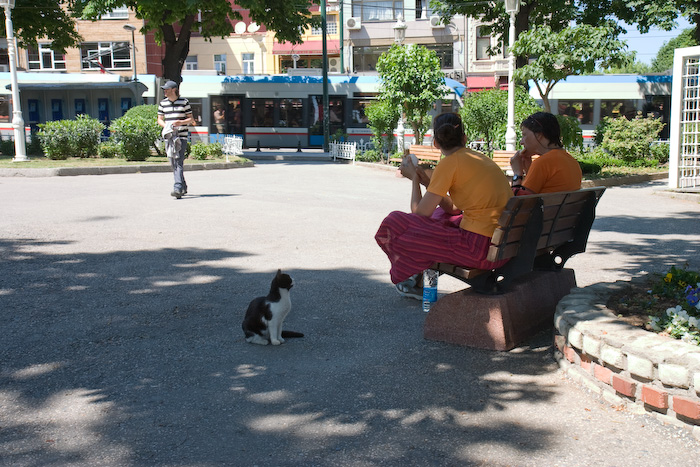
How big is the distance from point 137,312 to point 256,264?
1.87m

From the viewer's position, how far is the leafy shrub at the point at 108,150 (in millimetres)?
20734

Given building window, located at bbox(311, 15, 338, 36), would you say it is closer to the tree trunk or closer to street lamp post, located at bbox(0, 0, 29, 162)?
the tree trunk

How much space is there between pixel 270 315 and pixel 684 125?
1310cm

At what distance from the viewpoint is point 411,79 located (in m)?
21.1

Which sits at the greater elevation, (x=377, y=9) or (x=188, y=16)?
(x=377, y=9)

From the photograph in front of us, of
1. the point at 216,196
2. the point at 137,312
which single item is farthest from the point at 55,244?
the point at 216,196

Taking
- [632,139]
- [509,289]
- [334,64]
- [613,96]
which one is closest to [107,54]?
[334,64]

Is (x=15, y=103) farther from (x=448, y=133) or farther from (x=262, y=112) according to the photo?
(x=448, y=133)

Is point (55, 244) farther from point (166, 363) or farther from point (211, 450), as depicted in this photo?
point (211, 450)

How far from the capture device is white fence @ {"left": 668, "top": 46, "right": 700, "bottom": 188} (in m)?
14.8

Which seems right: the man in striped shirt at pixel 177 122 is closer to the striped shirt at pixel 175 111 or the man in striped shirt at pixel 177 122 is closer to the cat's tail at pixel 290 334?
the striped shirt at pixel 175 111

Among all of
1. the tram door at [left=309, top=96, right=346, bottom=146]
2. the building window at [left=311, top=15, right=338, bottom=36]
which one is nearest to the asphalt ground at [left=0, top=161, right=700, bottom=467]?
the tram door at [left=309, top=96, right=346, bottom=146]

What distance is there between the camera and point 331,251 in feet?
25.9

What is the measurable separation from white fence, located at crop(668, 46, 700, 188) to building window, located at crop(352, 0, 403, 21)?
40.0 metres
